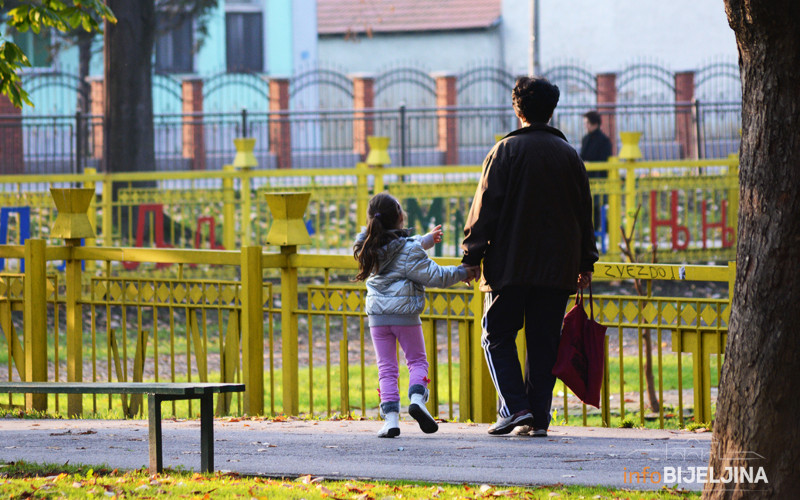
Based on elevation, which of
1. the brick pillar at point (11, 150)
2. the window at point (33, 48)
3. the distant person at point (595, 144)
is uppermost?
the window at point (33, 48)

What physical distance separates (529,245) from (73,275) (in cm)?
364

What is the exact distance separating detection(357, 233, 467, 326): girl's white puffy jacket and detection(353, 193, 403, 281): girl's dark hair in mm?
39

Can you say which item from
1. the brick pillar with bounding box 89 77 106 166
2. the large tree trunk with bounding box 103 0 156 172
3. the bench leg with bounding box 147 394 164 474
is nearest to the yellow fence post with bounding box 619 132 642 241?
the large tree trunk with bounding box 103 0 156 172

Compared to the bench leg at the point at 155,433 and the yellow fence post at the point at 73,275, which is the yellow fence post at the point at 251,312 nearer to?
the yellow fence post at the point at 73,275

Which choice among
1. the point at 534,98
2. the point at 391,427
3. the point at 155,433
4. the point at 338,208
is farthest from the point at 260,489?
the point at 338,208

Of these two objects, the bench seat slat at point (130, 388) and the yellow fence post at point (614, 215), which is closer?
the bench seat slat at point (130, 388)

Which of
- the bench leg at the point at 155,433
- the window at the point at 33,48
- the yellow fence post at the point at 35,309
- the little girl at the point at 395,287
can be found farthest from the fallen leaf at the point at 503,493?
the window at the point at 33,48

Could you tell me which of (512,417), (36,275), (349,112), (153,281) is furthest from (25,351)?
(349,112)

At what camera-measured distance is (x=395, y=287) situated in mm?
5809

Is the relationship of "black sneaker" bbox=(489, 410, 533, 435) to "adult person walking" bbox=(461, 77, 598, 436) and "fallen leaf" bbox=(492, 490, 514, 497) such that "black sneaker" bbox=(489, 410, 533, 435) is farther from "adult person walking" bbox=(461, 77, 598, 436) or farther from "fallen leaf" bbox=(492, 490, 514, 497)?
"fallen leaf" bbox=(492, 490, 514, 497)

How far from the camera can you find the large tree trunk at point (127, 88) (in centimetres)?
1631

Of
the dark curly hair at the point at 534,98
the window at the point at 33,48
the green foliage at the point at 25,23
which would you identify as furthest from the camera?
the window at the point at 33,48

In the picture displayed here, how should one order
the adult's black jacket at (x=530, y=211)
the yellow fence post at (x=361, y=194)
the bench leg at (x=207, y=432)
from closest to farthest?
the bench leg at (x=207, y=432) < the adult's black jacket at (x=530, y=211) < the yellow fence post at (x=361, y=194)

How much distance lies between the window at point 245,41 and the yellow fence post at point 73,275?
23.1 m
